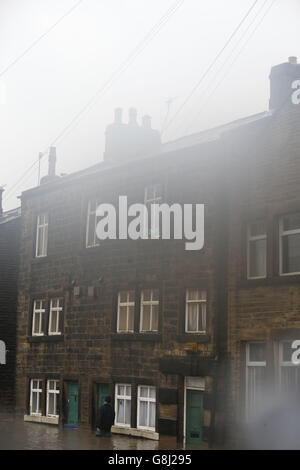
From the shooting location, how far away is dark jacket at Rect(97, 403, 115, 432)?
23953mm

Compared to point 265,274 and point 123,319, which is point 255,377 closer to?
point 265,274

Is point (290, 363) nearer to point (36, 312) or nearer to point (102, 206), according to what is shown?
point (102, 206)

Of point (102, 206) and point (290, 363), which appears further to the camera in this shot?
point (102, 206)

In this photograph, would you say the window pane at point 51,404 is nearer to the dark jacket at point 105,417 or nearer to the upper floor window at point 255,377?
the dark jacket at point 105,417

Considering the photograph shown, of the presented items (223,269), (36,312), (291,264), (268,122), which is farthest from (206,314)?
(36,312)

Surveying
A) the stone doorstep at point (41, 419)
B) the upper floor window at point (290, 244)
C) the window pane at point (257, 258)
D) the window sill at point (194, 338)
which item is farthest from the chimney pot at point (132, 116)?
the stone doorstep at point (41, 419)

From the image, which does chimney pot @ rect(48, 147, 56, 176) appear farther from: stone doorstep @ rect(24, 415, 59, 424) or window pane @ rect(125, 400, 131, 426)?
window pane @ rect(125, 400, 131, 426)

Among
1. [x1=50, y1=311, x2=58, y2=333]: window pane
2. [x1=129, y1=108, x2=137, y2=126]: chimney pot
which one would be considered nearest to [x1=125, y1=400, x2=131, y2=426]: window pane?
[x1=50, y1=311, x2=58, y2=333]: window pane

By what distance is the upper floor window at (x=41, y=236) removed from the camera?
33.2 meters

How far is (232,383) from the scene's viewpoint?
23328 mm

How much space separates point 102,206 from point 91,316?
12.7 ft

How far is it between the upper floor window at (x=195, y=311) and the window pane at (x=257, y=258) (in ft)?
6.46

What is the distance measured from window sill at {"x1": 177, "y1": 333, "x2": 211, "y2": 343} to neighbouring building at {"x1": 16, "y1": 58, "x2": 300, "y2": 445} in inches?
2.1

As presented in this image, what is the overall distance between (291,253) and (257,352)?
9.68ft
